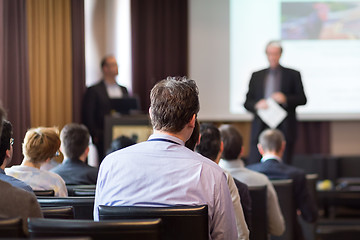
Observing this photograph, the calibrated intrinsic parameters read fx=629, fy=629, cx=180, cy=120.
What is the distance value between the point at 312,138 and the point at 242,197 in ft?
16.6

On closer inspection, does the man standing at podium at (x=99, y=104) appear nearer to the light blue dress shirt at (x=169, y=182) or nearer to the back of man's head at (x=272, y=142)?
the back of man's head at (x=272, y=142)

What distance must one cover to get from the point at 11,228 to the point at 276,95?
14.9 ft

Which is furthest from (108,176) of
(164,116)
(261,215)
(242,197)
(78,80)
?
(78,80)

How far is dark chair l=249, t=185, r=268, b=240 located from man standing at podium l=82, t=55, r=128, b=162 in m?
3.21

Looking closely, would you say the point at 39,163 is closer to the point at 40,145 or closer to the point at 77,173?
the point at 40,145

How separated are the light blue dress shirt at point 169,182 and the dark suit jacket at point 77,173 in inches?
51.3

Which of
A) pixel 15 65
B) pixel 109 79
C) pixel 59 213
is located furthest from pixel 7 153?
pixel 109 79

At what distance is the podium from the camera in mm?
5754

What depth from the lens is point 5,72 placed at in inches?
204

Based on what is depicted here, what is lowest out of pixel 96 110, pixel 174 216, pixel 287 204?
pixel 287 204

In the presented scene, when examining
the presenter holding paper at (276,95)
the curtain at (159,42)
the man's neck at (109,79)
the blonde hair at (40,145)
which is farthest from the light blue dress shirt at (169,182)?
the curtain at (159,42)

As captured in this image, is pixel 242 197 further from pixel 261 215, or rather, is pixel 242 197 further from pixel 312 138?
pixel 312 138

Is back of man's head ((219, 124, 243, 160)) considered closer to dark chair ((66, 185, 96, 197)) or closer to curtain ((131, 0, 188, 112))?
dark chair ((66, 185, 96, 197))

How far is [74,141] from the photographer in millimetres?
3580
